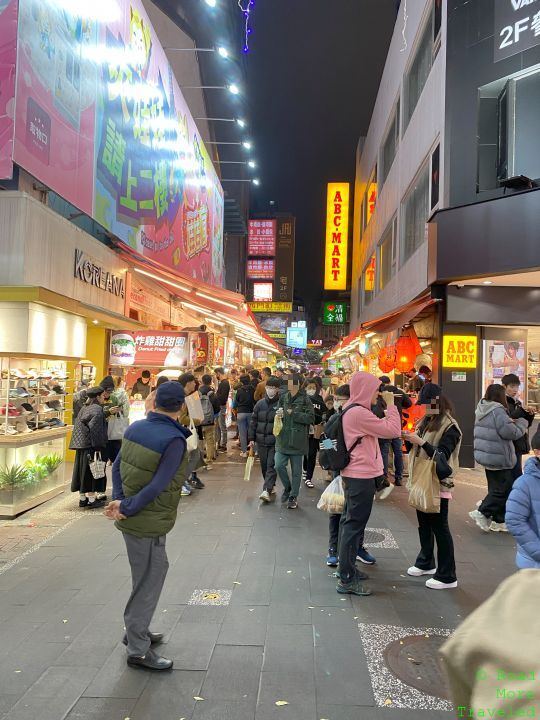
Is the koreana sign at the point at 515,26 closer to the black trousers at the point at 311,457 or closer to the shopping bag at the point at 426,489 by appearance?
the black trousers at the point at 311,457

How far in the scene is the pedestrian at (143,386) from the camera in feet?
35.1

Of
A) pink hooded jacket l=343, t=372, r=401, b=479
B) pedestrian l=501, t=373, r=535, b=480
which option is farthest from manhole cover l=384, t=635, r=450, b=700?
pedestrian l=501, t=373, r=535, b=480

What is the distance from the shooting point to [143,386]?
10789mm

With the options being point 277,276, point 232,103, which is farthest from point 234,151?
point 277,276

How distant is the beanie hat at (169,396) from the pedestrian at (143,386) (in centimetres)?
727

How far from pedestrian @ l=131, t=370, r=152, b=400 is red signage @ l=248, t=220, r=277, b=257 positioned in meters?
28.6

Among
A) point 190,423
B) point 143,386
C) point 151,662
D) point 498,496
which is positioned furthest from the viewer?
point 143,386

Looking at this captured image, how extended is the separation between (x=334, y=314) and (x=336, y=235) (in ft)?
27.4

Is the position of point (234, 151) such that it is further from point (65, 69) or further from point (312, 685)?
point (312, 685)

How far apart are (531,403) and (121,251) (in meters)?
10.0

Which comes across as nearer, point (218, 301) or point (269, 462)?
point (269, 462)

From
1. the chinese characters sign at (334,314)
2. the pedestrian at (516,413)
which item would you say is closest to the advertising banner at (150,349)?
the pedestrian at (516,413)

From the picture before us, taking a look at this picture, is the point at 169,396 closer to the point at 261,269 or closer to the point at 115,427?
the point at 115,427

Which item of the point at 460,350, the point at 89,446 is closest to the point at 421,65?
the point at 460,350
